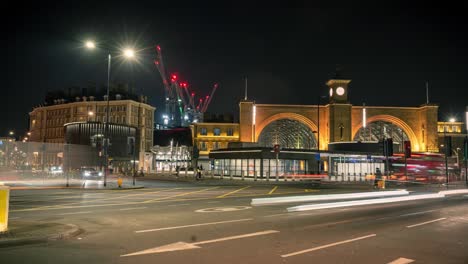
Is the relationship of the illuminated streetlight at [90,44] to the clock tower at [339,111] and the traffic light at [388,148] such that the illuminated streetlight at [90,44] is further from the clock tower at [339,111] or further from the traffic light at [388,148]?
the clock tower at [339,111]

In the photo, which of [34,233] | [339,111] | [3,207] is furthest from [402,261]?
[339,111]

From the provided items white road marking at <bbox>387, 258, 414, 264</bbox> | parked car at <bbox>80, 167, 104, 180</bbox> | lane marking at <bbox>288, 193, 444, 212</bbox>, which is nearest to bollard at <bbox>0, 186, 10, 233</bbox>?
white road marking at <bbox>387, 258, 414, 264</bbox>

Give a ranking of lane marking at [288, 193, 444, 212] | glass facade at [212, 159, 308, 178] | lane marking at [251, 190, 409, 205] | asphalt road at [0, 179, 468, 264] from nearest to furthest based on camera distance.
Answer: asphalt road at [0, 179, 468, 264] → lane marking at [288, 193, 444, 212] → lane marking at [251, 190, 409, 205] → glass facade at [212, 159, 308, 178]

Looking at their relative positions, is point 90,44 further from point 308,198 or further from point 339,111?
point 339,111

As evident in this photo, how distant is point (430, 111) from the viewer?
88.0 metres

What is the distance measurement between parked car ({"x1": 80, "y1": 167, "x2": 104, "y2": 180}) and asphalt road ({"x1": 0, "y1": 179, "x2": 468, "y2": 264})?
33.2 meters

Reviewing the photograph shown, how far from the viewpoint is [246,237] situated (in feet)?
35.8

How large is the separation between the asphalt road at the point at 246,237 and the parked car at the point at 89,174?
109ft

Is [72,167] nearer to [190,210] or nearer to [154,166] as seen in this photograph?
[190,210]

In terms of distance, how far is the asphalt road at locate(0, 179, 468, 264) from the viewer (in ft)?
28.1

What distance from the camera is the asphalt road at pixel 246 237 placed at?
8555 mm

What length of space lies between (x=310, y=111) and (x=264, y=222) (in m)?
75.3

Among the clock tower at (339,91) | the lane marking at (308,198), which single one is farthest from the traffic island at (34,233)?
the clock tower at (339,91)

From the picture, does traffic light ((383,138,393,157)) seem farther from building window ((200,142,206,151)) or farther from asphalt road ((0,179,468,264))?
building window ((200,142,206,151))
